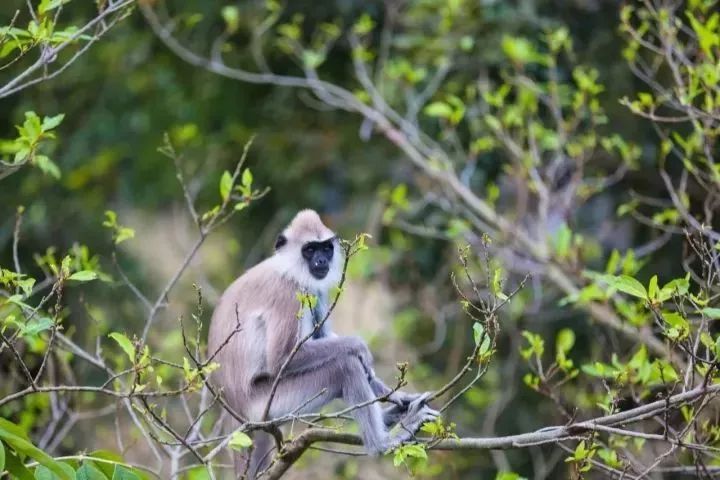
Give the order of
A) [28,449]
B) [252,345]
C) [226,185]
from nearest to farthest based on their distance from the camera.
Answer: [28,449]
[226,185]
[252,345]

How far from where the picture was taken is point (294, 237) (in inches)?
271

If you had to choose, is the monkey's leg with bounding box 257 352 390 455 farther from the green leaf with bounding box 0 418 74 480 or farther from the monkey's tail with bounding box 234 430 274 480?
the green leaf with bounding box 0 418 74 480

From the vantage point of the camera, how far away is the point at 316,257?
22.3ft

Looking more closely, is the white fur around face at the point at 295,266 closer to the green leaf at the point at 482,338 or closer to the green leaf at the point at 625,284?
the green leaf at the point at 482,338

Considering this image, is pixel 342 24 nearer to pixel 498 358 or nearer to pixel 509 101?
pixel 509 101

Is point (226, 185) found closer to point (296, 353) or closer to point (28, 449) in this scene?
point (296, 353)

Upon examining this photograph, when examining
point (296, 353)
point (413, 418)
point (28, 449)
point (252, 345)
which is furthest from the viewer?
point (252, 345)

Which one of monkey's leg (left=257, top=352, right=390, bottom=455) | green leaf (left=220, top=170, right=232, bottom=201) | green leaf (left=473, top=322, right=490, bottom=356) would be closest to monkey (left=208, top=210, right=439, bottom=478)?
monkey's leg (left=257, top=352, right=390, bottom=455)

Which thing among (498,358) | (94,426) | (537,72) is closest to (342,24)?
(537,72)

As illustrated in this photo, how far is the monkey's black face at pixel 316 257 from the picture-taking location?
679cm

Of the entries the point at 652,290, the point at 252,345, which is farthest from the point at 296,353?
the point at 652,290

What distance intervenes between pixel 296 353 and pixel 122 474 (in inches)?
82.6

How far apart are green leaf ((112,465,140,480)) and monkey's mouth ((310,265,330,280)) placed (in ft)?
8.51

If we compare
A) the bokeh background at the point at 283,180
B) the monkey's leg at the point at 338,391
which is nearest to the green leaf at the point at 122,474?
the monkey's leg at the point at 338,391
